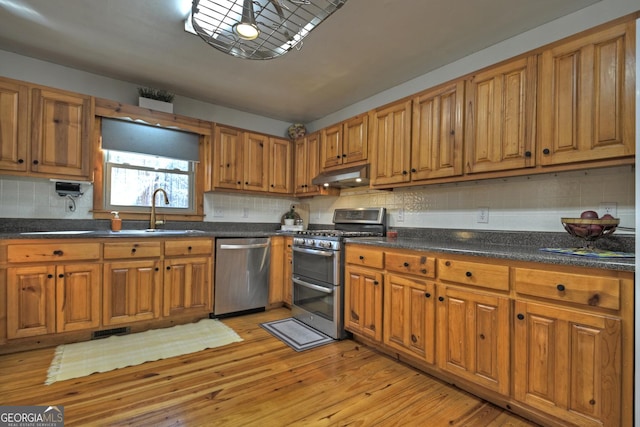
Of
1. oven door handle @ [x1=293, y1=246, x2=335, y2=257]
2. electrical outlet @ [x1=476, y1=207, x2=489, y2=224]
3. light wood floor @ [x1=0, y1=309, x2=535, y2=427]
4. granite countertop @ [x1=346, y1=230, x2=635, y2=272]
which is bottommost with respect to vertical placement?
light wood floor @ [x1=0, y1=309, x2=535, y2=427]

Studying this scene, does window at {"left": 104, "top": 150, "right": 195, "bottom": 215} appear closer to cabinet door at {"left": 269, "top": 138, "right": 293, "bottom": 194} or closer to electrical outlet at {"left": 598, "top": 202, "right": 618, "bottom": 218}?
cabinet door at {"left": 269, "top": 138, "right": 293, "bottom": 194}

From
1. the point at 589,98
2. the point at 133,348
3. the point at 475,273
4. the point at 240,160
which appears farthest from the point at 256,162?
the point at 589,98

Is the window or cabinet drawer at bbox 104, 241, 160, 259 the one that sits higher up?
the window

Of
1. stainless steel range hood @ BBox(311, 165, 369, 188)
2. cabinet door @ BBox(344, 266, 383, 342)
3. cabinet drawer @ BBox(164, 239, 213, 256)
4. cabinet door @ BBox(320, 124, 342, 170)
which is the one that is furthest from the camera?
cabinet door @ BBox(320, 124, 342, 170)

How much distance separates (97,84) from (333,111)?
2.63 meters

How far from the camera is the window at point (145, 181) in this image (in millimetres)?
3191

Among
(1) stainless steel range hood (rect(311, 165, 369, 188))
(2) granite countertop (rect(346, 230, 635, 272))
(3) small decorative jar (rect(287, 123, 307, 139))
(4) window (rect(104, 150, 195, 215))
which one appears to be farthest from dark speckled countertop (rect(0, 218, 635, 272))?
(3) small decorative jar (rect(287, 123, 307, 139))

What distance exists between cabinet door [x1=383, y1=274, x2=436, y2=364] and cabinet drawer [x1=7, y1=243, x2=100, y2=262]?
97.2 inches

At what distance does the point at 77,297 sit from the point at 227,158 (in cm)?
197

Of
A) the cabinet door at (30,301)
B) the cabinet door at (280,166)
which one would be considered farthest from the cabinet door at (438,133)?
the cabinet door at (30,301)

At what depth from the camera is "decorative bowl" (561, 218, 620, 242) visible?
1.63m

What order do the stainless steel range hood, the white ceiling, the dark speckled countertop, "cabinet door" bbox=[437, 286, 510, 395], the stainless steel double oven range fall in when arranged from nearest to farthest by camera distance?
the dark speckled countertop
"cabinet door" bbox=[437, 286, 510, 395]
the white ceiling
the stainless steel double oven range
the stainless steel range hood

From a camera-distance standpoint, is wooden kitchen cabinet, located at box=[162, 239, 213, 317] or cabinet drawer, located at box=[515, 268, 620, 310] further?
wooden kitchen cabinet, located at box=[162, 239, 213, 317]

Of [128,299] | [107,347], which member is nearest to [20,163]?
[128,299]
